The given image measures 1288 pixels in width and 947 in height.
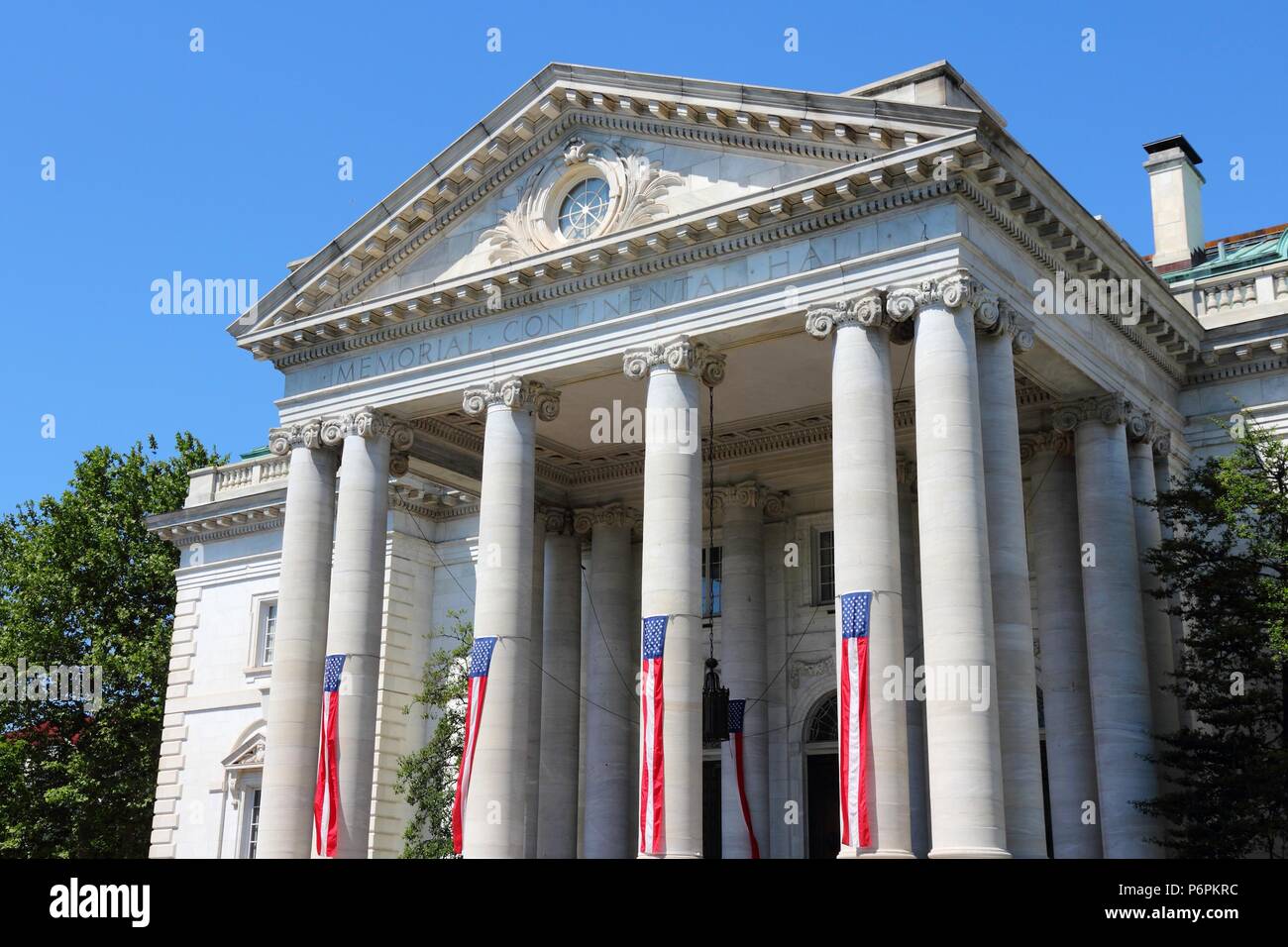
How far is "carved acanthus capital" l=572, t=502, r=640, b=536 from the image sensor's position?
3581 centimetres

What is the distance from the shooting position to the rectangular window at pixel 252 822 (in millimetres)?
39647

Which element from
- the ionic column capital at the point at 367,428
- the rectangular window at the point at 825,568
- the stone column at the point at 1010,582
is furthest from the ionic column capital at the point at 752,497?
the stone column at the point at 1010,582

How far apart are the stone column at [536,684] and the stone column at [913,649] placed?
8.58 meters

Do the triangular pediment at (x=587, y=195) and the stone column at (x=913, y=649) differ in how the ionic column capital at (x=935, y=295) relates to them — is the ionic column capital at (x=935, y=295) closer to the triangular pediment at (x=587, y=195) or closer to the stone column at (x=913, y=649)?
the triangular pediment at (x=587, y=195)

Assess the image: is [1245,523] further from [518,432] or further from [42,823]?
[42,823]

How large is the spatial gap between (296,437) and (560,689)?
9.03 meters

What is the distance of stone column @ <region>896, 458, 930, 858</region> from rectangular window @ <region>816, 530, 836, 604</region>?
248 cm

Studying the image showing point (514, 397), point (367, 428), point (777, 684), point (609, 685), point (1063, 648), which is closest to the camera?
point (514, 397)

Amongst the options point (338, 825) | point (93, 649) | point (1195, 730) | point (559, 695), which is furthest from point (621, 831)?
point (93, 649)

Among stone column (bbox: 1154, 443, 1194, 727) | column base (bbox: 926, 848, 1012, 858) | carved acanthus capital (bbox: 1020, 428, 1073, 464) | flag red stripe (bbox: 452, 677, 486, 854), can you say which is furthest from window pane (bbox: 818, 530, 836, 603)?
column base (bbox: 926, 848, 1012, 858)

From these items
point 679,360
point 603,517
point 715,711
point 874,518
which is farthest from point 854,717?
point 603,517

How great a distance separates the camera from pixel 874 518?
23.0m

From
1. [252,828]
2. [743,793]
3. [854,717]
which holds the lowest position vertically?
[252,828]

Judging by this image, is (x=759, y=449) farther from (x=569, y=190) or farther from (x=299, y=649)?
(x=299, y=649)
